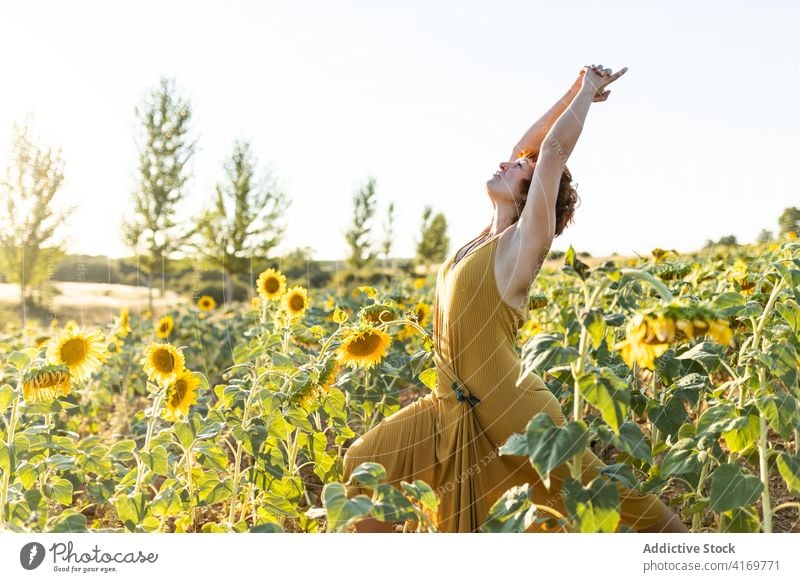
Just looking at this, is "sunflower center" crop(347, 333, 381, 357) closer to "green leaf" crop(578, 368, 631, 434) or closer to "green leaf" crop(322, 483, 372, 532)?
"green leaf" crop(322, 483, 372, 532)

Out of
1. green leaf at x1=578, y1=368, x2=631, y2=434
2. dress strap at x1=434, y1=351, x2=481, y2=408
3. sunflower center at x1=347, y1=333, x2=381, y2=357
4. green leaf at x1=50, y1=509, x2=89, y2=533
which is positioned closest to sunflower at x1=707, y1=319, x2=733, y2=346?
green leaf at x1=578, y1=368, x2=631, y2=434

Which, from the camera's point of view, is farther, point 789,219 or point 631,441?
point 789,219

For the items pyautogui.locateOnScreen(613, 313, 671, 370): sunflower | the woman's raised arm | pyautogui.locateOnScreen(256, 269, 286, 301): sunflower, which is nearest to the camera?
pyautogui.locateOnScreen(613, 313, 671, 370): sunflower

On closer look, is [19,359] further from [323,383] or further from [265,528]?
[265,528]

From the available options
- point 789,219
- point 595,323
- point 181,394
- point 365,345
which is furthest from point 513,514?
point 789,219

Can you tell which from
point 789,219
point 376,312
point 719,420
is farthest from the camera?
point 789,219

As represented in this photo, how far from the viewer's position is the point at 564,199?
1.95 m

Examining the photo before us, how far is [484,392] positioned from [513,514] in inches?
20.8

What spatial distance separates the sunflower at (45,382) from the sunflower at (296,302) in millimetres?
962

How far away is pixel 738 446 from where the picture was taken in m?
1.42

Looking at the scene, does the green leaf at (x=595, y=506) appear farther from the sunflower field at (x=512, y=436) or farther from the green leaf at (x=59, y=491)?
the green leaf at (x=59, y=491)

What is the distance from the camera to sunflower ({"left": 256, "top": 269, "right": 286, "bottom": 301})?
3.08m

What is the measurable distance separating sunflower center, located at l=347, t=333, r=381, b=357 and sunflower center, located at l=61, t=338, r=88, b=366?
72 centimetres

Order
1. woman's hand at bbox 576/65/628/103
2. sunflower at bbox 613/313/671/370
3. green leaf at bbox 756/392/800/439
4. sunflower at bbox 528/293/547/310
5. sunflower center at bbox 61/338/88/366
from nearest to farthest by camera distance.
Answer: sunflower at bbox 613/313/671/370, green leaf at bbox 756/392/800/439, woman's hand at bbox 576/65/628/103, sunflower center at bbox 61/338/88/366, sunflower at bbox 528/293/547/310
